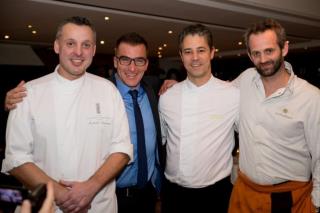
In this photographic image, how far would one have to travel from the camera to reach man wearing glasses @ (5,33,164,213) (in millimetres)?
2043

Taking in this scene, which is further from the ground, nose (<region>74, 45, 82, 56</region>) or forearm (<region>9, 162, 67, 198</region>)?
nose (<region>74, 45, 82, 56</region>)

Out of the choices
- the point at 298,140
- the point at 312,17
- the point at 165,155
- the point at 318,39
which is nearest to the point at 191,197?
the point at 165,155

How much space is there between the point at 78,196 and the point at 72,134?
31cm

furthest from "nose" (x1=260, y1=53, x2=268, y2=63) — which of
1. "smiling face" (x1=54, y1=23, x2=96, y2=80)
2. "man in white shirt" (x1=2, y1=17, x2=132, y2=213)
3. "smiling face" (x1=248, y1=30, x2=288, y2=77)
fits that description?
"smiling face" (x1=54, y1=23, x2=96, y2=80)

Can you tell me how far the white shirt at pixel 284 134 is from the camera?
186 centimetres

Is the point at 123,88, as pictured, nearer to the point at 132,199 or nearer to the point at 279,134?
the point at 132,199

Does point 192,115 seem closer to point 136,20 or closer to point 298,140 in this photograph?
point 298,140

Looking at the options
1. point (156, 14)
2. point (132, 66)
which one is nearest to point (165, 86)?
point (132, 66)

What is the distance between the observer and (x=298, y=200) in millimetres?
1940

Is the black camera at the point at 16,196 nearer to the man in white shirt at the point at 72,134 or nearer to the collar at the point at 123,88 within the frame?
the man in white shirt at the point at 72,134

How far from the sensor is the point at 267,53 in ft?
6.40

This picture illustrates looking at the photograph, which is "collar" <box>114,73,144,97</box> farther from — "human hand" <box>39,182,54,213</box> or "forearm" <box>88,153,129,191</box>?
"human hand" <box>39,182,54,213</box>

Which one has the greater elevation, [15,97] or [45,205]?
[15,97]

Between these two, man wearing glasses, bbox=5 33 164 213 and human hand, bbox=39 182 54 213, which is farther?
man wearing glasses, bbox=5 33 164 213
